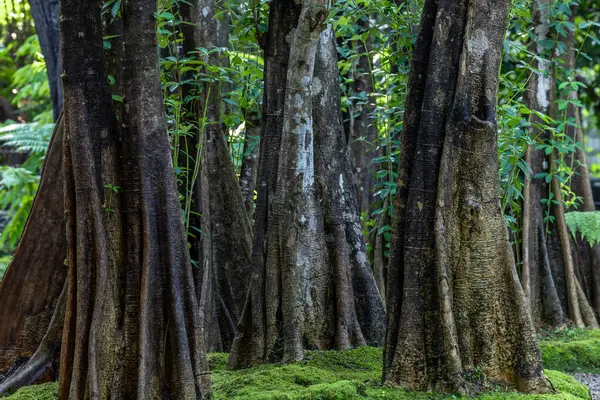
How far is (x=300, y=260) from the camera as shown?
7.17 meters

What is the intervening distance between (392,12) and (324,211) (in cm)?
201

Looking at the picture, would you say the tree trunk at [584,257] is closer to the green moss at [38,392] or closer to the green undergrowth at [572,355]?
the green undergrowth at [572,355]

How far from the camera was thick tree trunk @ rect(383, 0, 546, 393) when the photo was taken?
591 cm

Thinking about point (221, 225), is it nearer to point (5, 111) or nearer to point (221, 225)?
point (221, 225)

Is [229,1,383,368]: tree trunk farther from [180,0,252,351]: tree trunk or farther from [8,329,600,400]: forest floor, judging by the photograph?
[180,0,252,351]: tree trunk

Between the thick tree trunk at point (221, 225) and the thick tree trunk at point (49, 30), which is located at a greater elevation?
the thick tree trunk at point (49, 30)

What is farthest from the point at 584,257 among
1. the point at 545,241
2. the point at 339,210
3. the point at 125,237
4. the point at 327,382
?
the point at 125,237

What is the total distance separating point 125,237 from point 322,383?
69.4 inches

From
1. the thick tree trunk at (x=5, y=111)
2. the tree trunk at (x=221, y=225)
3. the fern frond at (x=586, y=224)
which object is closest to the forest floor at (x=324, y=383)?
the tree trunk at (x=221, y=225)

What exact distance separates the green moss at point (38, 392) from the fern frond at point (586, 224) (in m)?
6.54

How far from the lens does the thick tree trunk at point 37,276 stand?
7496 millimetres

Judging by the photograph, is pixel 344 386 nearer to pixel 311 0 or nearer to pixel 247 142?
pixel 311 0

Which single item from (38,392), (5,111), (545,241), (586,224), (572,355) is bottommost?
(38,392)

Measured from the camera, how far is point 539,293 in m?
10.2
